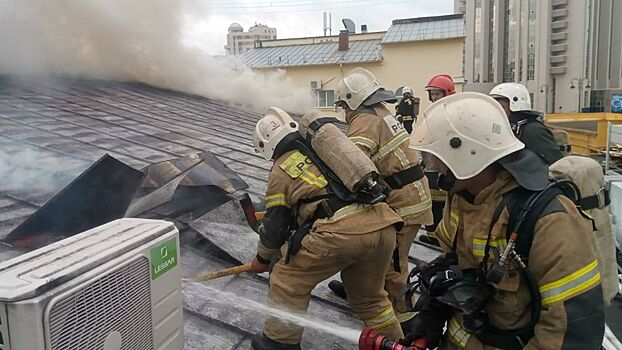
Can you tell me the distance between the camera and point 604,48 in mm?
25641

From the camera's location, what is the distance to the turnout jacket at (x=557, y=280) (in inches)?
61.9

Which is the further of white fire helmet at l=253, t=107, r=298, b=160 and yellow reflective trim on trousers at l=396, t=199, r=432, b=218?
yellow reflective trim on trousers at l=396, t=199, r=432, b=218

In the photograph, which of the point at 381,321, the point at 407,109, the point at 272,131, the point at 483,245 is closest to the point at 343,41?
the point at 407,109

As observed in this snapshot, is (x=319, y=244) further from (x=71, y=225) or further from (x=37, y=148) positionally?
(x=37, y=148)

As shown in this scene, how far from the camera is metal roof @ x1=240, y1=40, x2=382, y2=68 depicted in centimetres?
2264

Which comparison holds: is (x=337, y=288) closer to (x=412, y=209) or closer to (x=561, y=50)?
(x=412, y=209)

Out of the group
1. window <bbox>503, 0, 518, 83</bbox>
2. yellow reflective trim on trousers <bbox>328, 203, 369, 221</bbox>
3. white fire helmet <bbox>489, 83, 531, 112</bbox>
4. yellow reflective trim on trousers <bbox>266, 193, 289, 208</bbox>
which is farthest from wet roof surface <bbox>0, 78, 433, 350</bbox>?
window <bbox>503, 0, 518, 83</bbox>

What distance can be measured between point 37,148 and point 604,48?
92.2 ft

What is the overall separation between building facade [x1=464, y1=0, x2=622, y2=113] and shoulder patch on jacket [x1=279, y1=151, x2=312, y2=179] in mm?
22236

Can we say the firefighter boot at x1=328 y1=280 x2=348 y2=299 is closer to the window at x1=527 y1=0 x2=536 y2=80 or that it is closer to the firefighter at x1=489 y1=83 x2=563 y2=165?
the firefighter at x1=489 y1=83 x2=563 y2=165

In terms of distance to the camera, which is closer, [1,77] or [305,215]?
[305,215]

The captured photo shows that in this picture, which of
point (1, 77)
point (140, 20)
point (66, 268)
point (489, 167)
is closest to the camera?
point (66, 268)

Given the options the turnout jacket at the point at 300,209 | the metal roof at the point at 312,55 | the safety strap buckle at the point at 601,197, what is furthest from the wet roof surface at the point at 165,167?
the metal roof at the point at 312,55

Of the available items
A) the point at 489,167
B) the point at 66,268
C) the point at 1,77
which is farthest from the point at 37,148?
the point at 1,77
